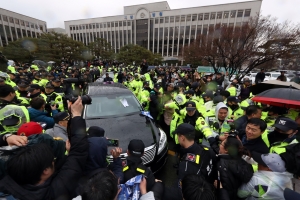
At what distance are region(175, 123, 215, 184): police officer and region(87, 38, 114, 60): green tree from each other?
3443cm

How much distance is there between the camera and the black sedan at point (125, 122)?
106 inches

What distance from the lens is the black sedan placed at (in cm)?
270

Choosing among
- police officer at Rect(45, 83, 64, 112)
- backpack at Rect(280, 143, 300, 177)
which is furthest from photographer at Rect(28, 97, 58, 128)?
backpack at Rect(280, 143, 300, 177)

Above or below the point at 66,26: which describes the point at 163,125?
below

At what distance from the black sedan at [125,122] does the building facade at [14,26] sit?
149 feet

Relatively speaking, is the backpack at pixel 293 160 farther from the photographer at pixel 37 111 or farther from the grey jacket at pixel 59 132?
the photographer at pixel 37 111

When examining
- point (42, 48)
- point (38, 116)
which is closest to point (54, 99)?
point (38, 116)

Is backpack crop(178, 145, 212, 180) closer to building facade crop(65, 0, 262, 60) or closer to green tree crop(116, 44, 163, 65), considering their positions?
green tree crop(116, 44, 163, 65)

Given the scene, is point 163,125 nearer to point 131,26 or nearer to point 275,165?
point 275,165

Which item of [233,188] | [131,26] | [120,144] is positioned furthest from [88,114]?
[131,26]

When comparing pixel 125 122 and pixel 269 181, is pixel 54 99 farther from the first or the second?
pixel 269 181

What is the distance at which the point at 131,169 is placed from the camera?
5.65 feet

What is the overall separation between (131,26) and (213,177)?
56.7 m

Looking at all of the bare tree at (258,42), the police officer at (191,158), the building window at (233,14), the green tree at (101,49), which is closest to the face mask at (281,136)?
the police officer at (191,158)
